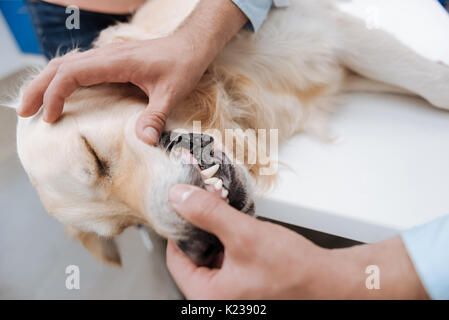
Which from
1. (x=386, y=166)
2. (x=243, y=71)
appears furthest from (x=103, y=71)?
(x=386, y=166)

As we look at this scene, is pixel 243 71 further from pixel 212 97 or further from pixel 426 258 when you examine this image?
pixel 426 258

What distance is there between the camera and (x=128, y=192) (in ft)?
2.76

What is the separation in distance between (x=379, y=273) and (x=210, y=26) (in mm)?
790

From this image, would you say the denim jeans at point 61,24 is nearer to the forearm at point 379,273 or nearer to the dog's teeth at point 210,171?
the dog's teeth at point 210,171

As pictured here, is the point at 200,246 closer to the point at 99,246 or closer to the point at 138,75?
the point at 138,75

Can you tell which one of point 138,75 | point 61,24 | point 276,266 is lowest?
point 61,24

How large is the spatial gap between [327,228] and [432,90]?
2.12ft

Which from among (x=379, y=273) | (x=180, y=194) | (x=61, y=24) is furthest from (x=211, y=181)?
(x=61, y=24)

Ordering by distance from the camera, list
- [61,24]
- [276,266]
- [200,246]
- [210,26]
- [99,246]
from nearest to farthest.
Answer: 1. [276,266]
2. [200,246]
3. [210,26]
4. [99,246]
5. [61,24]

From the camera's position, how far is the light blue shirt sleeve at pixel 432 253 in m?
0.61

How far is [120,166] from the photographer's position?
2.78ft

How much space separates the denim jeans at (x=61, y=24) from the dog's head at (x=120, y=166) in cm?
84

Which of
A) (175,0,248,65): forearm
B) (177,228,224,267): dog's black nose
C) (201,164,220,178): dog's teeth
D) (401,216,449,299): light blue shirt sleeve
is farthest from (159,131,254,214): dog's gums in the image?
(401,216,449,299): light blue shirt sleeve

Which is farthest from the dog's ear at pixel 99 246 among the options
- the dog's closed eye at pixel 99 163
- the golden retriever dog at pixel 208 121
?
the dog's closed eye at pixel 99 163
